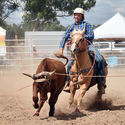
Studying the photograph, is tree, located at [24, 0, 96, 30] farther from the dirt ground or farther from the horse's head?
the horse's head

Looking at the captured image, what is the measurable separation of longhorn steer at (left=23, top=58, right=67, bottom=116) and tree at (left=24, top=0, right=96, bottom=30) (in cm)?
1887

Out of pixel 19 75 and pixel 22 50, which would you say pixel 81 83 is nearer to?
pixel 19 75

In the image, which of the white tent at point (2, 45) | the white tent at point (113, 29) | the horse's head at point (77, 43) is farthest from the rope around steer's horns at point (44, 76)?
the white tent at point (113, 29)

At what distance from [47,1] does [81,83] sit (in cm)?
1930

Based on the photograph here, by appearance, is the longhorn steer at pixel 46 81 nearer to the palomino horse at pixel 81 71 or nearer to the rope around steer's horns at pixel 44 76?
the rope around steer's horns at pixel 44 76

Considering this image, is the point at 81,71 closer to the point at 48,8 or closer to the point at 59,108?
the point at 59,108

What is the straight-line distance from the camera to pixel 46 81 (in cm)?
436

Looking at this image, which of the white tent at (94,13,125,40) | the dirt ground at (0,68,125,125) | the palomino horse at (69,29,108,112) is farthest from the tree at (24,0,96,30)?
the palomino horse at (69,29,108,112)

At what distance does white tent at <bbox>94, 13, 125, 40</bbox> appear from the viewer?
15.4 meters

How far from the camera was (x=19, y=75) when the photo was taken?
10.6 meters

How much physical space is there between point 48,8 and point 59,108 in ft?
62.5

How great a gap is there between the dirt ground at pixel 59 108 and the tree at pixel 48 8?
13592 mm

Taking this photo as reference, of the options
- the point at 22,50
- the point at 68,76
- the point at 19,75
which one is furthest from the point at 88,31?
the point at 22,50

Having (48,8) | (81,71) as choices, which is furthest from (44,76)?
(48,8)
